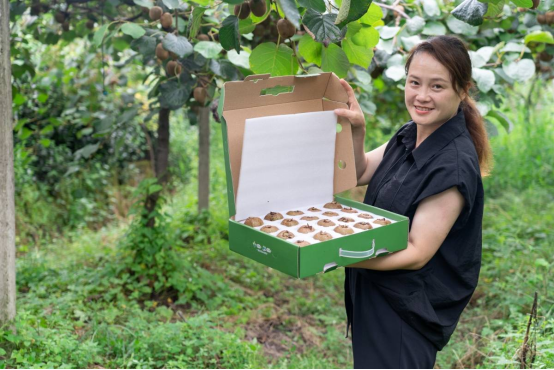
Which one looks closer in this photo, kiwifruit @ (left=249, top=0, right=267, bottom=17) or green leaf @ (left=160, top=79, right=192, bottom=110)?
kiwifruit @ (left=249, top=0, right=267, bottom=17)

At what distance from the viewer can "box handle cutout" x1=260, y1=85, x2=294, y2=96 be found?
1.66 metres

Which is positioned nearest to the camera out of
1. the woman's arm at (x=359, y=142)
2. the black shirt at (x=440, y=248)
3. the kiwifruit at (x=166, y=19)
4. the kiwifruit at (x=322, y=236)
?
the kiwifruit at (x=322, y=236)

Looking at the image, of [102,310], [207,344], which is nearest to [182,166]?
[102,310]

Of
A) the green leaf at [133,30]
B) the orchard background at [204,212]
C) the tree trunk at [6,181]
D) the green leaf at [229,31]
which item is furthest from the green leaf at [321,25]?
the tree trunk at [6,181]

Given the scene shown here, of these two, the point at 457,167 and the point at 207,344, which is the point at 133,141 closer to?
the point at 207,344

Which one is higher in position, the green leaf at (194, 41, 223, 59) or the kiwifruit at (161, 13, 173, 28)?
the kiwifruit at (161, 13, 173, 28)

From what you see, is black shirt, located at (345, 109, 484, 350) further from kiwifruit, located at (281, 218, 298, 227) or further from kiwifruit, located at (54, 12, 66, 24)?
kiwifruit, located at (54, 12, 66, 24)

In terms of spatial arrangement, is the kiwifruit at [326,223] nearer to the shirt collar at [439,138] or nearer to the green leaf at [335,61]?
the shirt collar at [439,138]

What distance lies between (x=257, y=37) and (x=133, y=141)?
395cm

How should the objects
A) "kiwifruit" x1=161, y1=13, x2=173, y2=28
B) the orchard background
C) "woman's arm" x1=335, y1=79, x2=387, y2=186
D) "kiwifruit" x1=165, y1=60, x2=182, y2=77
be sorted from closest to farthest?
1. "woman's arm" x1=335, y1=79, x2=387, y2=186
2. the orchard background
3. "kiwifruit" x1=161, y1=13, x2=173, y2=28
4. "kiwifruit" x1=165, y1=60, x2=182, y2=77

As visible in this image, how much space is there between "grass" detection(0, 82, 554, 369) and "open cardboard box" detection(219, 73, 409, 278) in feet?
3.96

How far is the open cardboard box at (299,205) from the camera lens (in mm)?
1379

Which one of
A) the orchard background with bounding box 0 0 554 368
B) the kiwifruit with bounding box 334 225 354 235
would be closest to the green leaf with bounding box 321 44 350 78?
the orchard background with bounding box 0 0 554 368

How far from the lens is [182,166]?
22.0ft
